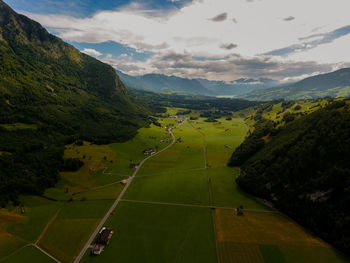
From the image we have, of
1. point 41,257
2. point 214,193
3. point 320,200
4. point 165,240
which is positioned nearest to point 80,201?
point 41,257

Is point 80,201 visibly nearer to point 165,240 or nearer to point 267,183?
point 165,240

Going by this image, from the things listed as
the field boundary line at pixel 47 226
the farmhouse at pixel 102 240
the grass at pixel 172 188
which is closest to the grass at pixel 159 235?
the farmhouse at pixel 102 240

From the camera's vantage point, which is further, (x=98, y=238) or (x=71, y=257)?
(x=98, y=238)

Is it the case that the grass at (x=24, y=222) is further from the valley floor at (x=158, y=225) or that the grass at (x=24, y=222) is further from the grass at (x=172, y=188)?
the grass at (x=172, y=188)

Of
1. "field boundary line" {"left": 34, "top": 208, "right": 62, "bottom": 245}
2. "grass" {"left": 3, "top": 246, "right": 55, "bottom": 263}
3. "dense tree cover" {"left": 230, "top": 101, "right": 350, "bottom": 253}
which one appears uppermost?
"dense tree cover" {"left": 230, "top": 101, "right": 350, "bottom": 253}

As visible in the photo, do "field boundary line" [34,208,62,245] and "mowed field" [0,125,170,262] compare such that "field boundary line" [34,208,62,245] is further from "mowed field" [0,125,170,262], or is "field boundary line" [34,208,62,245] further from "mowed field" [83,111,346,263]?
"mowed field" [83,111,346,263]

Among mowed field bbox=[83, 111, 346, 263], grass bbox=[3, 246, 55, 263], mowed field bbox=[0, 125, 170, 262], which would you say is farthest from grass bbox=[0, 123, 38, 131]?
grass bbox=[3, 246, 55, 263]
